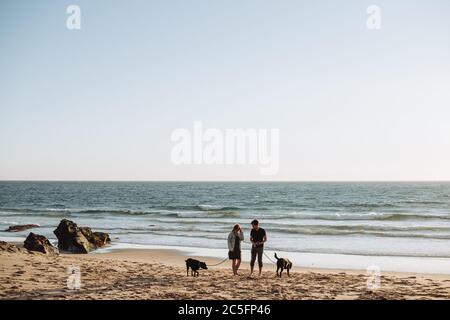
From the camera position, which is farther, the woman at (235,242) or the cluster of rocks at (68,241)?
the cluster of rocks at (68,241)

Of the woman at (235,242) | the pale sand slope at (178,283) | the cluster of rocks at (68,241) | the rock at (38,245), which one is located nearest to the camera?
the pale sand slope at (178,283)

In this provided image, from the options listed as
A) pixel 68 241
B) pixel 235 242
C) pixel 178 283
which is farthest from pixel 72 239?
pixel 235 242

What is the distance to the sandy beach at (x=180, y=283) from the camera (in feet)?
31.6

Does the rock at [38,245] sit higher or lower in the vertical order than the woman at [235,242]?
lower

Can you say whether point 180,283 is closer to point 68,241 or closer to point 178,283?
point 178,283

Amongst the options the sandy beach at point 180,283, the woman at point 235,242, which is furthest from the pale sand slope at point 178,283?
the woman at point 235,242

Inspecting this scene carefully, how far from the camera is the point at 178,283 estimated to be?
1123cm

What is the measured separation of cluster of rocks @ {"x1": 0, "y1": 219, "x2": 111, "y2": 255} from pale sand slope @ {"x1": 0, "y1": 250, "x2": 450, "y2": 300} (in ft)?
5.11

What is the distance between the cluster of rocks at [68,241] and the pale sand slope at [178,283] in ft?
5.11

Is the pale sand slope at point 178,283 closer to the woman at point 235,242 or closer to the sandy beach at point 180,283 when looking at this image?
the sandy beach at point 180,283

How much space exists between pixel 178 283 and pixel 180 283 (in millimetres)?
56

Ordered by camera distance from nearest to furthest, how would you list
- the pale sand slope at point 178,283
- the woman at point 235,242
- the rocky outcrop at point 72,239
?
1. the pale sand slope at point 178,283
2. the woman at point 235,242
3. the rocky outcrop at point 72,239
